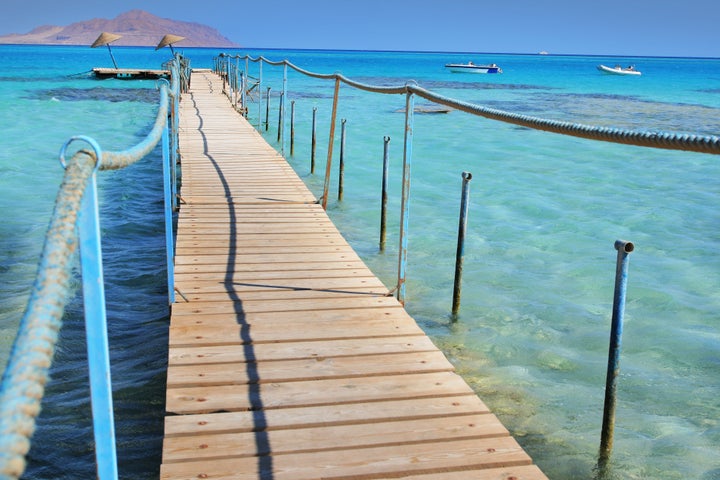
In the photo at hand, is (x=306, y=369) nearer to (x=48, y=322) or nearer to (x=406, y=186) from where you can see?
(x=406, y=186)

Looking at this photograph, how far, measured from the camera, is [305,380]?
10.7 feet

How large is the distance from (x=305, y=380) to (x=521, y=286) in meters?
3.97

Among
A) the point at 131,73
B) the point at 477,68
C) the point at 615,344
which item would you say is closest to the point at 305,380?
the point at 615,344

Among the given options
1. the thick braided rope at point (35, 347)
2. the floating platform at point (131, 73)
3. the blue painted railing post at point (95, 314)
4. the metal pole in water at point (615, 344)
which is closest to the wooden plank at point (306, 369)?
the metal pole in water at point (615, 344)

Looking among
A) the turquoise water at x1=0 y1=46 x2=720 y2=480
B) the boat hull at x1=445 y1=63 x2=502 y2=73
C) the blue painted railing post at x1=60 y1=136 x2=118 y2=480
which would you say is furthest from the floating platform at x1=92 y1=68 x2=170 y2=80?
the boat hull at x1=445 y1=63 x2=502 y2=73

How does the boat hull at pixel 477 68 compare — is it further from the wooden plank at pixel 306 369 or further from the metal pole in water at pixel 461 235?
the wooden plank at pixel 306 369

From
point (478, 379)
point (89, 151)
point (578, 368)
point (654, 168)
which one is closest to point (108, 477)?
point (89, 151)

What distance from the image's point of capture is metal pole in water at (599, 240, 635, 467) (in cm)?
312

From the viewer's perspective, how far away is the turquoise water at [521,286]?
3.99 metres

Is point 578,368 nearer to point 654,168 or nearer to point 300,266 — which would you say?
point 300,266

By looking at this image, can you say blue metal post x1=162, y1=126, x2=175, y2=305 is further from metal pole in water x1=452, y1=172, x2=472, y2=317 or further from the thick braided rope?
the thick braided rope

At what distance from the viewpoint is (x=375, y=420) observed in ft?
9.62

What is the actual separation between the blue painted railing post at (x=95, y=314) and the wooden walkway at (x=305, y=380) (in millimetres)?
1029

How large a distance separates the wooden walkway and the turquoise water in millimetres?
679
